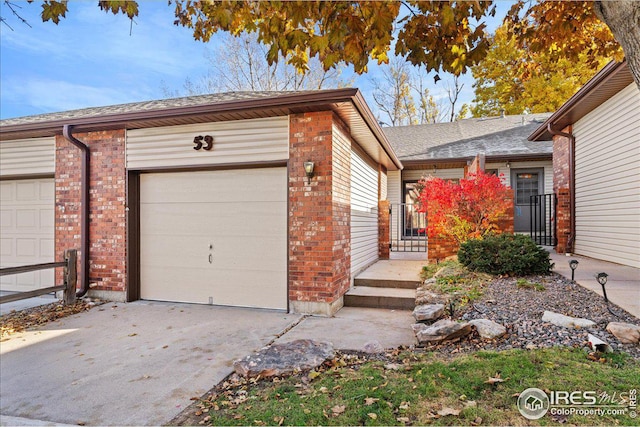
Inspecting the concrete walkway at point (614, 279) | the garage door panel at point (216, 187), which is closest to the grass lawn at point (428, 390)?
the concrete walkway at point (614, 279)

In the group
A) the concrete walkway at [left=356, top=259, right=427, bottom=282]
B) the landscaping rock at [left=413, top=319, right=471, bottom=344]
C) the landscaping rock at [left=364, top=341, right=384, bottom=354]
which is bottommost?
the landscaping rock at [left=364, top=341, right=384, bottom=354]

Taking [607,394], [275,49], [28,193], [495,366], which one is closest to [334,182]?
[275,49]

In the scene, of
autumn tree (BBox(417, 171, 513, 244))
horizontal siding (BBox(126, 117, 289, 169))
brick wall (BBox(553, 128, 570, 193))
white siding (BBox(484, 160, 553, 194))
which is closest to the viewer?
horizontal siding (BBox(126, 117, 289, 169))

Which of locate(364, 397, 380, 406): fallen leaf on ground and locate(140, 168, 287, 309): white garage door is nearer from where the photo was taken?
locate(364, 397, 380, 406): fallen leaf on ground

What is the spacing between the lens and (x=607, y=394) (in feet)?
→ 7.79

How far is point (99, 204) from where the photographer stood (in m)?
6.41

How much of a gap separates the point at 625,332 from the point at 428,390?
206 centimetres

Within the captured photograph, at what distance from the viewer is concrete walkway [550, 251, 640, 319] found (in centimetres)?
411

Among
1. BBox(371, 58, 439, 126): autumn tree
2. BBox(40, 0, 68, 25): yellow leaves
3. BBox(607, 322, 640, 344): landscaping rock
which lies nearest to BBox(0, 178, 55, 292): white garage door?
BBox(40, 0, 68, 25): yellow leaves

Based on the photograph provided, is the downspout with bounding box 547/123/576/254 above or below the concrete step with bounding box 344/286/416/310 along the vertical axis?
above

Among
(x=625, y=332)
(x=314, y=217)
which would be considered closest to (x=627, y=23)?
(x=625, y=332)

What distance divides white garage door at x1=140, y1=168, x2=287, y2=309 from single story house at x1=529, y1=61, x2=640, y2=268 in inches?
232

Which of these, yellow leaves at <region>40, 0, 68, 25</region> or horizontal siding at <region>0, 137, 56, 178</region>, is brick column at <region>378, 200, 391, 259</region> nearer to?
horizontal siding at <region>0, 137, 56, 178</region>

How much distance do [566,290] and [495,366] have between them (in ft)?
8.35
